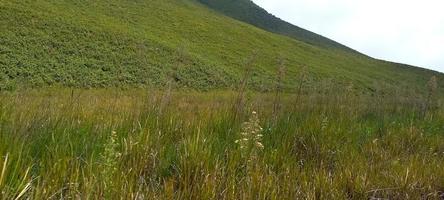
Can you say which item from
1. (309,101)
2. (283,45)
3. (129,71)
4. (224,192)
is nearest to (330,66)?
(283,45)

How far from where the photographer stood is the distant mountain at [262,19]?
5699 inches

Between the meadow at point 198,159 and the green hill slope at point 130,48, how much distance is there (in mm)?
15564

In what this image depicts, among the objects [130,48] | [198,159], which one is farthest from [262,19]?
[198,159]

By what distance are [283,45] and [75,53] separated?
47.6 metres

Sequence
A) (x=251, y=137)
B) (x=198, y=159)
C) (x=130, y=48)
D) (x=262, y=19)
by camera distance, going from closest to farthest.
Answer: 1. (x=198, y=159)
2. (x=251, y=137)
3. (x=130, y=48)
4. (x=262, y=19)

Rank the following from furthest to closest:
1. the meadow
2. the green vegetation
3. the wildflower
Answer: the wildflower → the green vegetation → the meadow

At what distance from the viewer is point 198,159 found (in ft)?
14.9

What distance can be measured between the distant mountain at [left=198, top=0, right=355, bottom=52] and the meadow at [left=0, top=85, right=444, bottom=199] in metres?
137

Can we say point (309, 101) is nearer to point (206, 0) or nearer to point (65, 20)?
point (65, 20)

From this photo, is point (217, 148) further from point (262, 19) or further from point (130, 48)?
point (262, 19)

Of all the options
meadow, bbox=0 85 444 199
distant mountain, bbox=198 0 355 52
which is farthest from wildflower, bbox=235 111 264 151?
distant mountain, bbox=198 0 355 52

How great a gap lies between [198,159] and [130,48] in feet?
158

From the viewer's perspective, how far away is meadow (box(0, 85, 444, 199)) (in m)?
3.64

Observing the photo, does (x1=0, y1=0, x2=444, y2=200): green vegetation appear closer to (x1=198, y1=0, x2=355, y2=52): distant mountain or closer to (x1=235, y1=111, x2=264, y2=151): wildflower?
(x1=235, y1=111, x2=264, y2=151): wildflower
